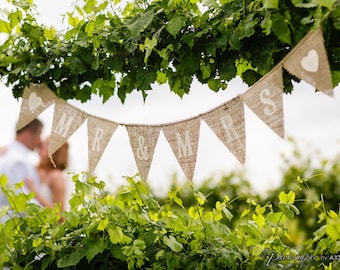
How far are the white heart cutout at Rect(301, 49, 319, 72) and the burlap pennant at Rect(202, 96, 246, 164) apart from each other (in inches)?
12.4

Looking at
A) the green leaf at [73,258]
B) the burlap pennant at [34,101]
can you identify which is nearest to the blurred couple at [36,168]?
the burlap pennant at [34,101]

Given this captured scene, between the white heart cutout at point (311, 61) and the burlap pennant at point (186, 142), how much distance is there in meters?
0.50

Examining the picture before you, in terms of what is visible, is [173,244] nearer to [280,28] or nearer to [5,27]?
[280,28]

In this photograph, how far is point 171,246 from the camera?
2463 millimetres

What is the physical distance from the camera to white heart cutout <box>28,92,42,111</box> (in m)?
2.86

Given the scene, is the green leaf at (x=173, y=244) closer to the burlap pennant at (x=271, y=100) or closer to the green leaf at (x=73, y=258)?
the green leaf at (x=73, y=258)

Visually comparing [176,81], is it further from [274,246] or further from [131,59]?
[274,246]

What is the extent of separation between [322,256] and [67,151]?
4.56ft

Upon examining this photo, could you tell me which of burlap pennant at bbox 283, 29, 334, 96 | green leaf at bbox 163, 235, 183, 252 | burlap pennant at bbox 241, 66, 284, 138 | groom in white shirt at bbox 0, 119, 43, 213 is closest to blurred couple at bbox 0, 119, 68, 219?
groom in white shirt at bbox 0, 119, 43, 213

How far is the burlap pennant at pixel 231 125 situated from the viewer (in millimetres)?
2305

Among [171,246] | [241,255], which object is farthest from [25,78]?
[241,255]

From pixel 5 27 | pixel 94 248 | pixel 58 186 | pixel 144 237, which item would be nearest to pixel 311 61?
pixel 144 237

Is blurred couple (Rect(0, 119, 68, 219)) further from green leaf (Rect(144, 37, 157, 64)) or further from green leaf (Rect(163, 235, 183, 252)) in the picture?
green leaf (Rect(144, 37, 157, 64))

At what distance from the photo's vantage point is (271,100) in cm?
216
